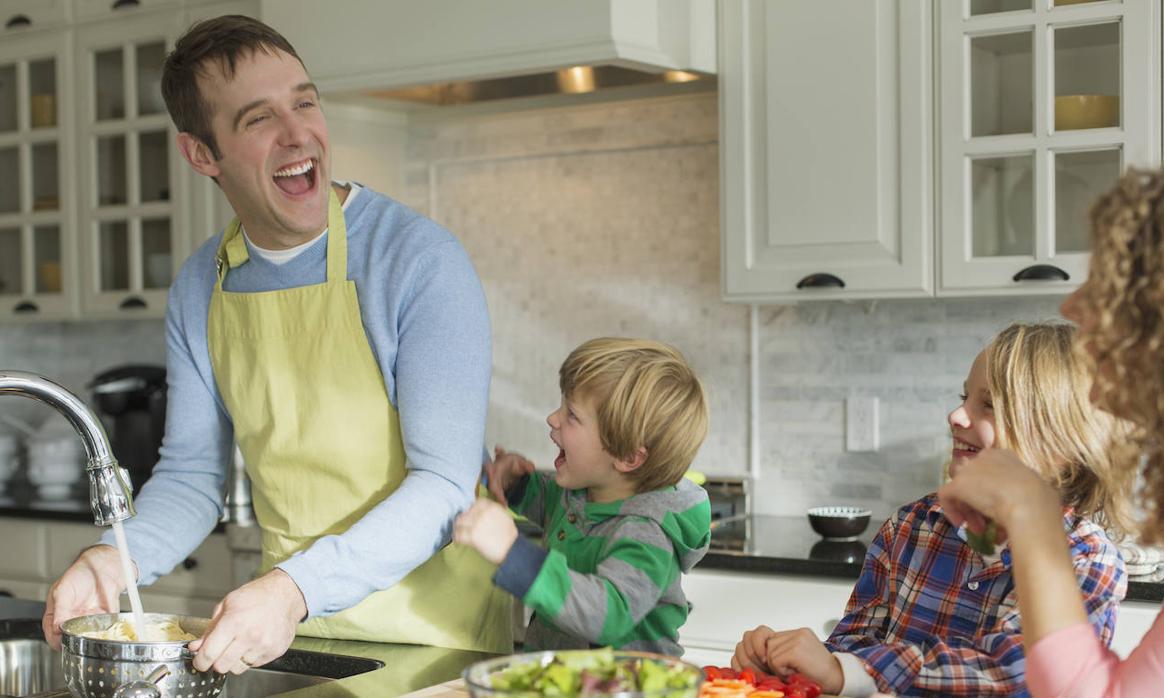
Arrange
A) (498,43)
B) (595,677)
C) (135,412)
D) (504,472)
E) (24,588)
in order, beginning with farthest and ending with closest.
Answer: (135,412) < (24,588) < (498,43) < (504,472) < (595,677)

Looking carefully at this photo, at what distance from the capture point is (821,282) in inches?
114

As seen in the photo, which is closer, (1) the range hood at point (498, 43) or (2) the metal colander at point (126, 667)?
(2) the metal colander at point (126, 667)

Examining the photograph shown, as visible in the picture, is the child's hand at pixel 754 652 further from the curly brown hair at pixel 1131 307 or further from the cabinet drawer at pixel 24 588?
the cabinet drawer at pixel 24 588

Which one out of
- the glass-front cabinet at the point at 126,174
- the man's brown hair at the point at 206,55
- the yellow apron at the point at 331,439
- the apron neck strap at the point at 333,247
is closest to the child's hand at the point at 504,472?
the yellow apron at the point at 331,439

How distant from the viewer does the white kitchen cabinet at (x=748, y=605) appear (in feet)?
8.86

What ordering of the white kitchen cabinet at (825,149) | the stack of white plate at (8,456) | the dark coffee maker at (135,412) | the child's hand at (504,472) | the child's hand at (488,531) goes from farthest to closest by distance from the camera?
the stack of white plate at (8,456)
the dark coffee maker at (135,412)
the white kitchen cabinet at (825,149)
the child's hand at (504,472)
the child's hand at (488,531)

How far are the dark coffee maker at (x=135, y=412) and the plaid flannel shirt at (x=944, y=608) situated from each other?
2.65m

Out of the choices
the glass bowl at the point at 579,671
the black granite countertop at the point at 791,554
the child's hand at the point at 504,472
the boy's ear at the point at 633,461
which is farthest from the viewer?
the black granite countertop at the point at 791,554

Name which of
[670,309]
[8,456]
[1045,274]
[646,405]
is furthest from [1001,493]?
[8,456]

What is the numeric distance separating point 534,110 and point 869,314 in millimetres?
1014

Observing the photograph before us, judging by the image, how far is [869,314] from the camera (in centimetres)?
321

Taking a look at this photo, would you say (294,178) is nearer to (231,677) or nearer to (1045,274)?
(231,677)

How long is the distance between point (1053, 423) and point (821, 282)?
131 cm

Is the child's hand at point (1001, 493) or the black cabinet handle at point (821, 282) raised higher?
the black cabinet handle at point (821, 282)
